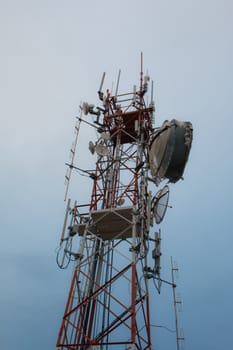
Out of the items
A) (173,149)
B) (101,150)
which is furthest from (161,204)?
(101,150)

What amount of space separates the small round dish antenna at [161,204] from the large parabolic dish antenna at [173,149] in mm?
1149

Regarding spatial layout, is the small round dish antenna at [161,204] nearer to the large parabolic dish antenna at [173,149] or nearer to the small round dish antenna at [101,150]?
the large parabolic dish antenna at [173,149]

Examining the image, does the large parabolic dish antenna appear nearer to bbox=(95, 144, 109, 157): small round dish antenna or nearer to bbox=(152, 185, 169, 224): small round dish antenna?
bbox=(152, 185, 169, 224): small round dish antenna

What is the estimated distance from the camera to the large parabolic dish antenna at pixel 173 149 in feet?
43.1

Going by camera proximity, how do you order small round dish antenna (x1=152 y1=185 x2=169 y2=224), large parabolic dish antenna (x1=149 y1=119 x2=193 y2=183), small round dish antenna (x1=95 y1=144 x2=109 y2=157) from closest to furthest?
large parabolic dish antenna (x1=149 y1=119 x2=193 y2=183) < small round dish antenna (x1=152 y1=185 x2=169 y2=224) < small round dish antenna (x1=95 y1=144 x2=109 y2=157)

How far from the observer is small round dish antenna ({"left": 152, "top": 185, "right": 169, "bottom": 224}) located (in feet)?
49.2

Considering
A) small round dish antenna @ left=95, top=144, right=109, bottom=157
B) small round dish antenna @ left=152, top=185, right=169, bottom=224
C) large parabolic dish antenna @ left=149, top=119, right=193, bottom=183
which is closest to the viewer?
large parabolic dish antenna @ left=149, top=119, right=193, bottom=183

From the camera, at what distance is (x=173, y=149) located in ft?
43.0

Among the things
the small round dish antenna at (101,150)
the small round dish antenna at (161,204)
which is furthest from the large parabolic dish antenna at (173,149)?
the small round dish antenna at (101,150)

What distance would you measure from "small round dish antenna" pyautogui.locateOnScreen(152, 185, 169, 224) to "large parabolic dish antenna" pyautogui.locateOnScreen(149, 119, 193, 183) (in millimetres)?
1149

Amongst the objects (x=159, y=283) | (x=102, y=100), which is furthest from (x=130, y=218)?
(x=102, y=100)

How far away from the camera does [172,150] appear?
13133 millimetres

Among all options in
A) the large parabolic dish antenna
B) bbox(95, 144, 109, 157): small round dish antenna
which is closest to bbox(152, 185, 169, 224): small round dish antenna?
the large parabolic dish antenna

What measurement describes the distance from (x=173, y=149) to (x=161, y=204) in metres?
2.88
